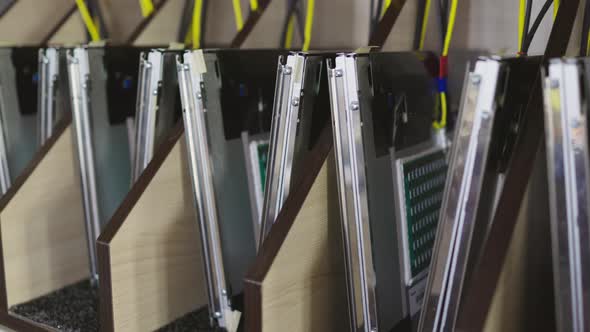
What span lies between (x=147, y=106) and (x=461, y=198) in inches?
19.5

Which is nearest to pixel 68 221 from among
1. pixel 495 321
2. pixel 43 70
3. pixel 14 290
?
pixel 14 290

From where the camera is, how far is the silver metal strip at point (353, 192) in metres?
0.74

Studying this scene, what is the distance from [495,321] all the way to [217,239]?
1.38 ft

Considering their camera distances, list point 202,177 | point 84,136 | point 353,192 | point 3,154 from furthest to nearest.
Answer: point 3,154 < point 84,136 < point 202,177 < point 353,192

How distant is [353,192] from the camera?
754 millimetres

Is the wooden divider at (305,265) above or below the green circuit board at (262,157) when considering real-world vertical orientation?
below

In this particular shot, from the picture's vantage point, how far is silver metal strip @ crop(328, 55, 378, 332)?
736mm

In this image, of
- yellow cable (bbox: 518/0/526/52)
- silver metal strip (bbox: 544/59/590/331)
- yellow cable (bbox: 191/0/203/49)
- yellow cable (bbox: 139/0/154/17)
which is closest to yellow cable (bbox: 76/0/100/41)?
yellow cable (bbox: 139/0/154/17)

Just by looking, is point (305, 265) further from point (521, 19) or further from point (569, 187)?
point (521, 19)

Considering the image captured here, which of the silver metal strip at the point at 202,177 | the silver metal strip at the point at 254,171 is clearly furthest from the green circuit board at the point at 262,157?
the silver metal strip at the point at 202,177

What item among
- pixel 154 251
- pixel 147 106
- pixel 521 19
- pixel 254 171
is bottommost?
pixel 154 251

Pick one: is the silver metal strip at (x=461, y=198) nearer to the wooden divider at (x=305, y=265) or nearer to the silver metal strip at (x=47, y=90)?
the wooden divider at (x=305, y=265)

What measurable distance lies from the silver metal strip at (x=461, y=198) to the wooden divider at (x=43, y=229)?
1.98 ft

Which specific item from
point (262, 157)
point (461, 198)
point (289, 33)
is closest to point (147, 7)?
point (289, 33)
